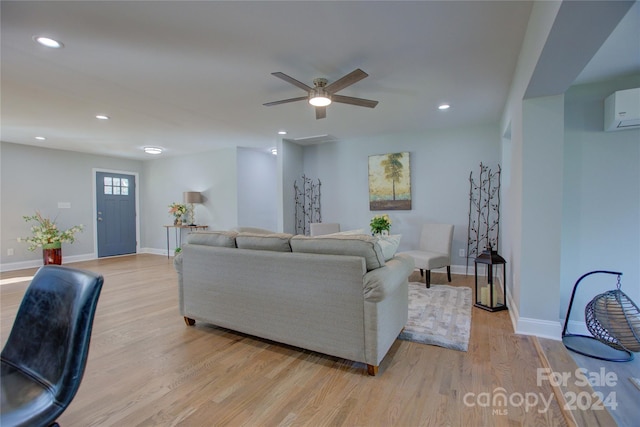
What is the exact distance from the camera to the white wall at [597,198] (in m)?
2.62

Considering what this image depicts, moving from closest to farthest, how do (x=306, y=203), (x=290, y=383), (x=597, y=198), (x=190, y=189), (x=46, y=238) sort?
(x=290, y=383), (x=597, y=198), (x=46, y=238), (x=306, y=203), (x=190, y=189)

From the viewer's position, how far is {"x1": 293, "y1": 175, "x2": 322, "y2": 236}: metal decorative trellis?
19.3ft

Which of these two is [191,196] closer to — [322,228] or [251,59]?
[322,228]

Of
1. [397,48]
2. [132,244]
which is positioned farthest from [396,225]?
[132,244]

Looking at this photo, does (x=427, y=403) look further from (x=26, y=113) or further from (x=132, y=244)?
(x=132, y=244)

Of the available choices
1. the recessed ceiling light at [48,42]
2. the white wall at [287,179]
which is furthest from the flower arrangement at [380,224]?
the recessed ceiling light at [48,42]

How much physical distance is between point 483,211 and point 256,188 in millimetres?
4419

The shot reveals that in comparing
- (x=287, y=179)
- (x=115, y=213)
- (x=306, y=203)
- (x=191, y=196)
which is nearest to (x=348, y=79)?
(x=287, y=179)

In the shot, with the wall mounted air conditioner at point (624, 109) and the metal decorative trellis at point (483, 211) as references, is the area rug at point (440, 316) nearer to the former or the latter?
the metal decorative trellis at point (483, 211)

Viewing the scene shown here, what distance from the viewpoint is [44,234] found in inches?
215

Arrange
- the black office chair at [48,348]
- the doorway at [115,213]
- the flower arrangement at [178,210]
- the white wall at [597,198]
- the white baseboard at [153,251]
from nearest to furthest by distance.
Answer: the black office chair at [48,348], the white wall at [597,198], the flower arrangement at [178,210], the doorway at [115,213], the white baseboard at [153,251]

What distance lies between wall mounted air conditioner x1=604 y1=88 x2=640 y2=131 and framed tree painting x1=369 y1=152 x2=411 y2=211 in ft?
8.87

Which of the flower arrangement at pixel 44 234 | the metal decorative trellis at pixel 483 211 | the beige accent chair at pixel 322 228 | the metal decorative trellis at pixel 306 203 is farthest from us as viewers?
the metal decorative trellis at pixel 306 203

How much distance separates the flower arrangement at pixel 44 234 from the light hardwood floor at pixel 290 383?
343 centimetres
